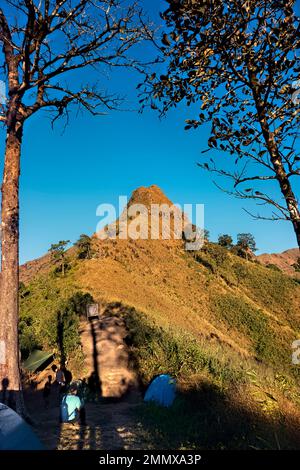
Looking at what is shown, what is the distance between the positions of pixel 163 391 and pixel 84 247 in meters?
39.0

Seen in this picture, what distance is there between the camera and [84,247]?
1940 inches

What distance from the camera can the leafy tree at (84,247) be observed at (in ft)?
155

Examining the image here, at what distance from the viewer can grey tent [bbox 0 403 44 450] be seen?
5176mm

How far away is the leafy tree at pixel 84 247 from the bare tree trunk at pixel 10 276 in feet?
125

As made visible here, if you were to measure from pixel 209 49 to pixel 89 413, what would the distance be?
11122 millimetres

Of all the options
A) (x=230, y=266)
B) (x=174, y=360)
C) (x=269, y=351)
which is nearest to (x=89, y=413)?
(x=174, y=360)

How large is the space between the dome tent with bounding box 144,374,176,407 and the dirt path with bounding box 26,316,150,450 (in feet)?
2.39

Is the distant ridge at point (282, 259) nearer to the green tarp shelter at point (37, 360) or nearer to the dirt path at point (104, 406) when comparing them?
the dirt path at point (104, 406)

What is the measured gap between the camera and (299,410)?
7.32 m

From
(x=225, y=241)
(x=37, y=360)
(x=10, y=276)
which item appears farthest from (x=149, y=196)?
(x=10, y=276)

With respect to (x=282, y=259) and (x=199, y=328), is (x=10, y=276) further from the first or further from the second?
(x=282, y=259)

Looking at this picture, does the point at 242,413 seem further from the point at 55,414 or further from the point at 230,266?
the point at 230,266

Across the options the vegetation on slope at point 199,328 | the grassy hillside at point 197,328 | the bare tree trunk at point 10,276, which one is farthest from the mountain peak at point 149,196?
the bare tree trunk at point 10,276

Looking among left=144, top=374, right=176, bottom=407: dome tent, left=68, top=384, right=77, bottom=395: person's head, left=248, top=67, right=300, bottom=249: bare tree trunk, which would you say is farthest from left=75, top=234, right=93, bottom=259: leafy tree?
left=248, top=67, right=300, bottom=249: bare tree trunk
